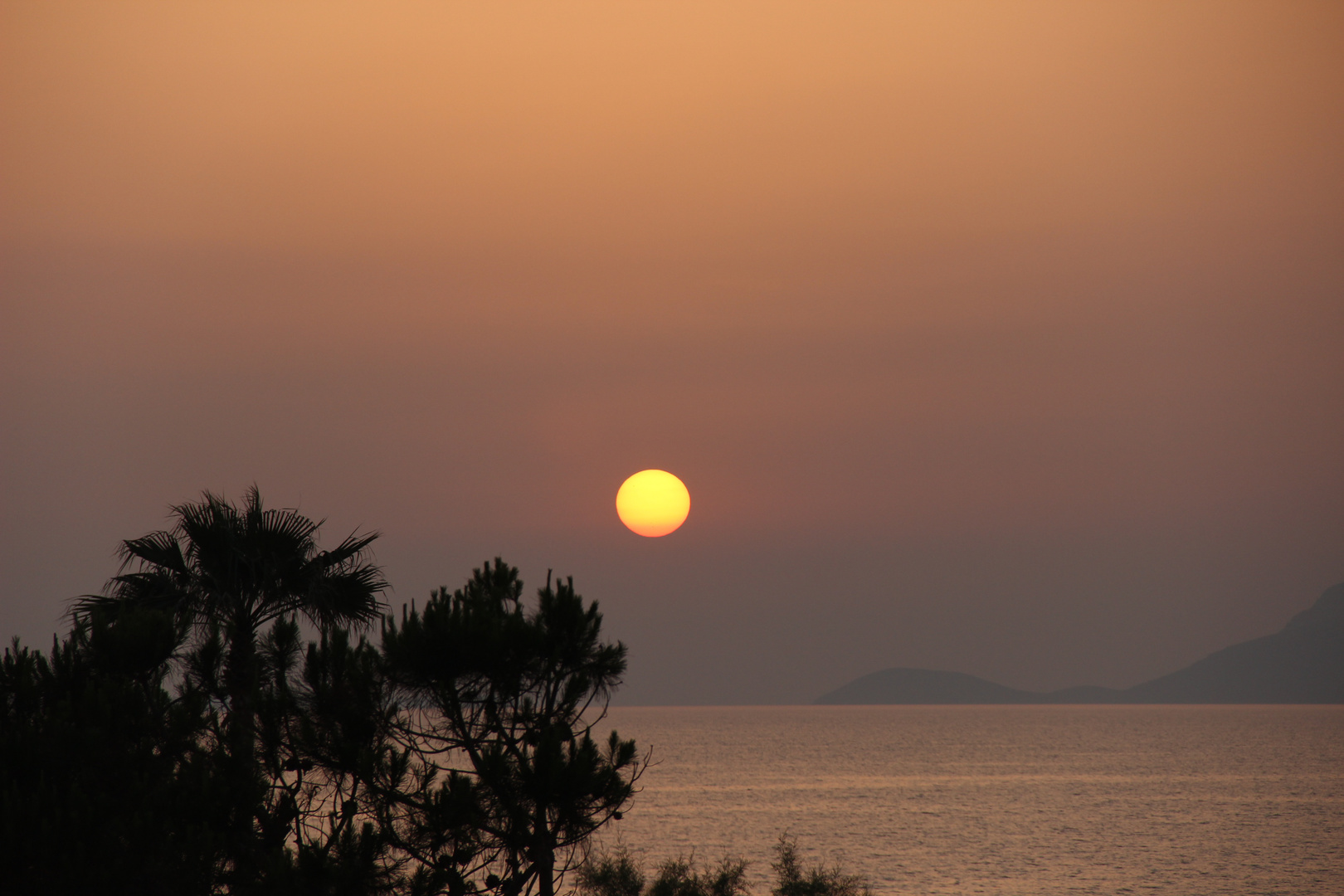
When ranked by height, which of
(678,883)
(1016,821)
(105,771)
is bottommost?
(1016,821)

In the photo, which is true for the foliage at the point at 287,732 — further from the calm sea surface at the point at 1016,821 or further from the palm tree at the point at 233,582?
the calm sea surface at the point at 1016,821

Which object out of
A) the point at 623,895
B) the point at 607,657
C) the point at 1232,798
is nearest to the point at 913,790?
the point at 1232,798

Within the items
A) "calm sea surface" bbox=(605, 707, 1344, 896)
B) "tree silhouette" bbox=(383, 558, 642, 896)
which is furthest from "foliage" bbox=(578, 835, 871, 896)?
"tree silhouette" bbox=(383, 558, 642, 896)

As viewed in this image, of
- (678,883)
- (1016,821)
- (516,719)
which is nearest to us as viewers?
(516,719)

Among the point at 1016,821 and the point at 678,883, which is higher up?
the point at 678,883

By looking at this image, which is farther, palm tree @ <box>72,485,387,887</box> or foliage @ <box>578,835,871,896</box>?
foliage @ <box>578,835,871,896</box>

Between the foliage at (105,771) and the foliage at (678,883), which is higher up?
the foliage at (105,771)

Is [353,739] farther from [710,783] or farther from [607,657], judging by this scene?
[710,783]

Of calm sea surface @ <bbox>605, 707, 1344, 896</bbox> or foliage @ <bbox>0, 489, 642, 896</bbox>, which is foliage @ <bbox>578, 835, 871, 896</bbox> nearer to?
calm sea surface @ <bbox>605, 707, 1344, 896</bbox>

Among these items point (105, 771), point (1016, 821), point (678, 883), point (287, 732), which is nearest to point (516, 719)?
point (287, 732)

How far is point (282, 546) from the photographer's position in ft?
58.9

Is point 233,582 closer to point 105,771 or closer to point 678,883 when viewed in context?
point 105,771

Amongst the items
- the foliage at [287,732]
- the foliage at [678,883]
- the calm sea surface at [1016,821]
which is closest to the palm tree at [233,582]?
the foliage at [287,732]

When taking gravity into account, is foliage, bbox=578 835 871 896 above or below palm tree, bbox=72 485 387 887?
below
